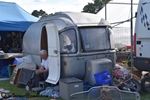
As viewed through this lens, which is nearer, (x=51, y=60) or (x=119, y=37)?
(x=51, y=60)

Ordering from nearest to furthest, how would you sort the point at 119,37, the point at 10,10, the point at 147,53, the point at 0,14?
1. the point at 147,53
2. the point at 0,14
3. the point at 10,10
4. the point at 119,37

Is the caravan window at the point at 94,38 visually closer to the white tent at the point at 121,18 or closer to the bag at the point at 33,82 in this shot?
the bag at the point at 33,82

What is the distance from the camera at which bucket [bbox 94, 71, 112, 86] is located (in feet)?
20.9

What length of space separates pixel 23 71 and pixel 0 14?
15.6 ft

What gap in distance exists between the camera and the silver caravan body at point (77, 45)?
6.89 meters

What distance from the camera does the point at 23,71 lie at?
319 inches

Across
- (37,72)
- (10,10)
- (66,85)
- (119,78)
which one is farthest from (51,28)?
(10,10)

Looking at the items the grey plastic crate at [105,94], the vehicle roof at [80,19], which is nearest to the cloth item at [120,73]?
the vehicle roof at [80,19]

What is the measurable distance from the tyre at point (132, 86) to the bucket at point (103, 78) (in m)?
0.46

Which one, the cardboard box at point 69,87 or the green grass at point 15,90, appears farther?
the green grass at point 15,90

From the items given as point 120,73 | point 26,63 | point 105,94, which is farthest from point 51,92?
point 105,94

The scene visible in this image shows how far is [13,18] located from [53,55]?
17.9 feet

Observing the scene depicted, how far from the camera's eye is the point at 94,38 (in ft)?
24.0

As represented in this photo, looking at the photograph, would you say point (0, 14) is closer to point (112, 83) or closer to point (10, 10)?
point (10, 10)
